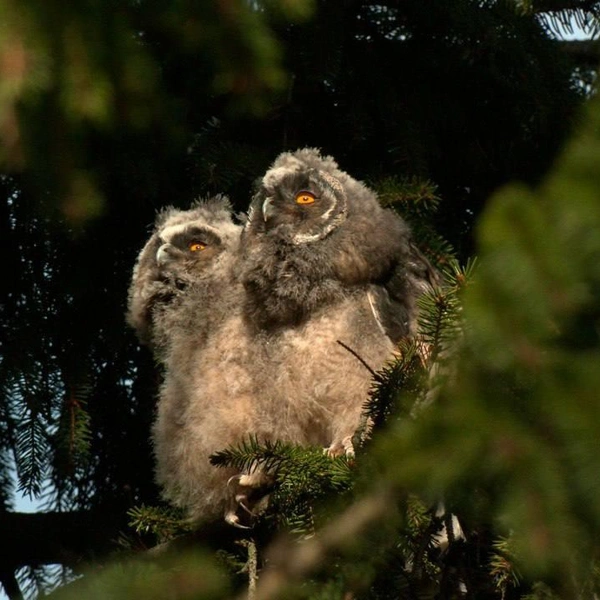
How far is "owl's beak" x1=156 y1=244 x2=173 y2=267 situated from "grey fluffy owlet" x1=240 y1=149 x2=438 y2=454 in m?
0.32

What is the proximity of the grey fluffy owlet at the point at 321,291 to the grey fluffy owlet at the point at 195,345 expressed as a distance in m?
0.13

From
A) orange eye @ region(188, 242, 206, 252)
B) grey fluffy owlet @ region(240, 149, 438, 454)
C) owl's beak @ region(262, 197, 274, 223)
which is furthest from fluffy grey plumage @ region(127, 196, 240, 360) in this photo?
owl's beak @ region(262, 197, 274, 223)

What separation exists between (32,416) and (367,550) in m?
1.86

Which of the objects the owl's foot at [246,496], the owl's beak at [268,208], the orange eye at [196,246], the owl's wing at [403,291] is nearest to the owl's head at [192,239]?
the orange eye at [196,246]

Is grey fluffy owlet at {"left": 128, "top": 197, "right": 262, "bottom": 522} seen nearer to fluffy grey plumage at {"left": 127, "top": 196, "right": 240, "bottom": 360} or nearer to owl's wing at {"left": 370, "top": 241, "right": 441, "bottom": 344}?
fluffy grey plumage at {"left": 127, "top": 196, "right": 240, "bottom": 360}

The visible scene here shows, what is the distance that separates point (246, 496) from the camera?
4.11 meters

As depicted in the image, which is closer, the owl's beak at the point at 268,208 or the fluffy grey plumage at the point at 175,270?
the owl's beak at the point at 268,208

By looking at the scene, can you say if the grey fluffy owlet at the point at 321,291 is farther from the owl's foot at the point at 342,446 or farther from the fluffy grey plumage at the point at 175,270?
the fluffy grey plumage at the point at 175,270

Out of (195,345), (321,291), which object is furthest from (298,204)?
(195,345)

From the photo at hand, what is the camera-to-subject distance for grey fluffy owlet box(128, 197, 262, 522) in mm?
4199

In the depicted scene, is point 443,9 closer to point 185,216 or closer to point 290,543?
point 185,216

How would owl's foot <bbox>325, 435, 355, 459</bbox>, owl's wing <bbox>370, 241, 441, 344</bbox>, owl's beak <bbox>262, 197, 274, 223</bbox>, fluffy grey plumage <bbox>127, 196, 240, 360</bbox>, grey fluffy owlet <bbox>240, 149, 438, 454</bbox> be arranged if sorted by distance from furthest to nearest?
fluffy grey plumage <bbox>127, 196, 240, 360</bbox>, owl's beak <bbox>262, 197, 274, 223</bbox>, owl's wing <bbox>370, 241, 441, 344</bbox>, grey fluffy owlet <bbox>240, 149, 438, 454</bbox>, owl's foot <bbox>325, 435, 355, 459</bbox>

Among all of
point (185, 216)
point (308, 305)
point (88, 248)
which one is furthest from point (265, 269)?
point (88, 248)

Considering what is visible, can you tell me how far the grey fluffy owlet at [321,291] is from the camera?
13.5ft
